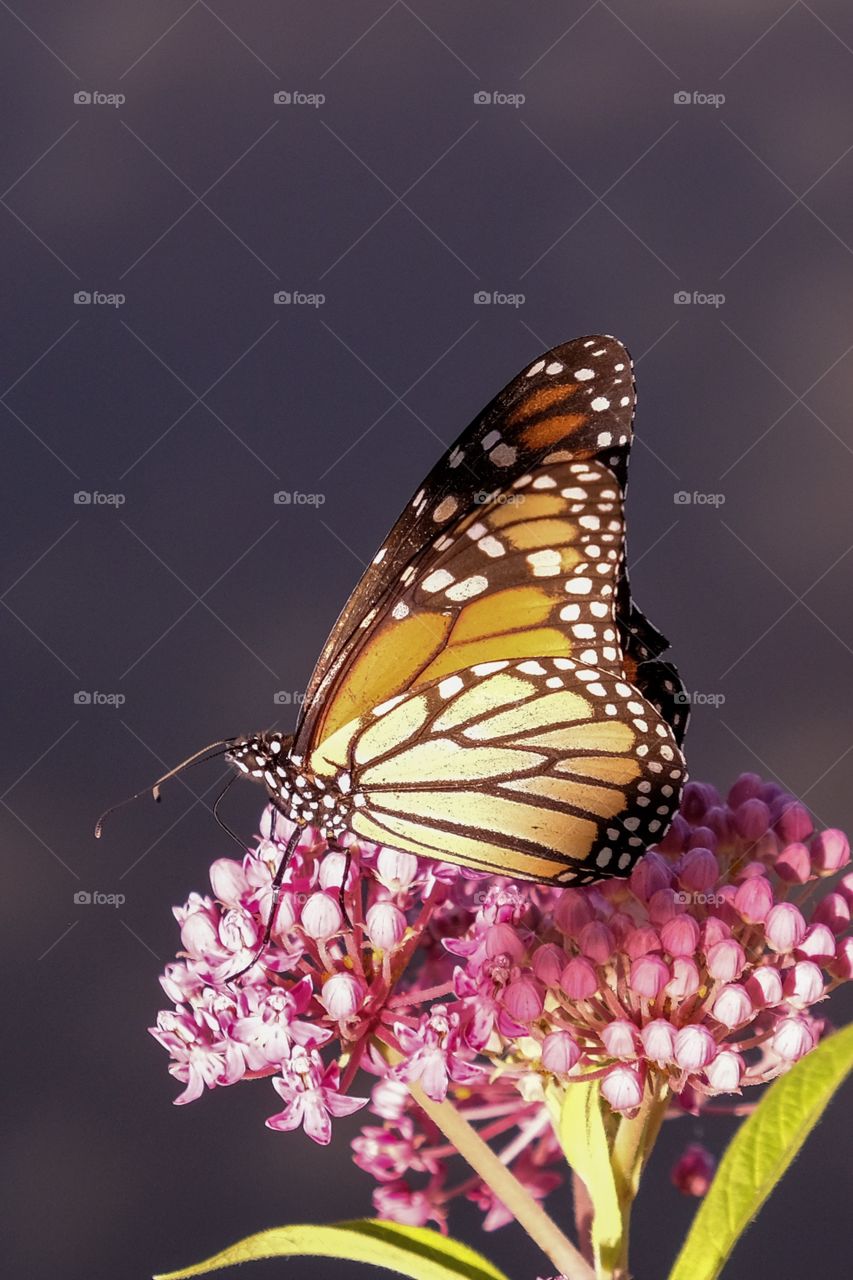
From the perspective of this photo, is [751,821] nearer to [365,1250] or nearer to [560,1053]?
[560,1053]

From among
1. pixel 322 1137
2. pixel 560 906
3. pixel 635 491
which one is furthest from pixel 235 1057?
pixel 635 491

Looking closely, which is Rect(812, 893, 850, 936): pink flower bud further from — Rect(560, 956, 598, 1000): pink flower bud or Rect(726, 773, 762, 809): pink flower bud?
Rect(560, 956, 598, 1000): pink flower bud

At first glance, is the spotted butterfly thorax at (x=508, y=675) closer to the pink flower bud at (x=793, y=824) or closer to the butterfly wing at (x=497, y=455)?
the butterfly wing at (x=497, y=455)

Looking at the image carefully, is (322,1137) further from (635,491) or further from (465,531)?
(635,491)

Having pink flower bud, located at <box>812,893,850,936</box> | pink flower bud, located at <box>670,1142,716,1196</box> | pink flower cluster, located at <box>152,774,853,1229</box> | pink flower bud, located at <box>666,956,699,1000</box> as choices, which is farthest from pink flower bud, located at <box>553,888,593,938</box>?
pink flower bud, located at <box>670,1142,716,1196</box>

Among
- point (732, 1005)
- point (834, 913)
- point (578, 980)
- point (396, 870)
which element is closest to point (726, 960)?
point (732, 1005)
